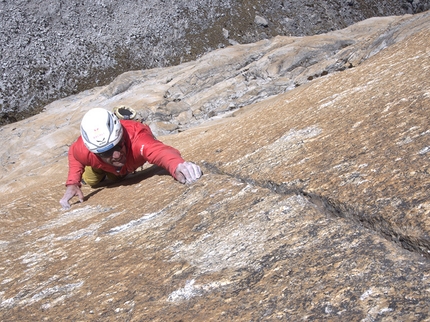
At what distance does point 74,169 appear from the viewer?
6.60m

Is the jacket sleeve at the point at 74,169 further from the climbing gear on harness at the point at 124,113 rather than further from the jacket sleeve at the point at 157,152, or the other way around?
the climbing gear on harness at the point at 124,113

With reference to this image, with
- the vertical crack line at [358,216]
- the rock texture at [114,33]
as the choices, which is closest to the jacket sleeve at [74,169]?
the vertical crack line at [358,216]

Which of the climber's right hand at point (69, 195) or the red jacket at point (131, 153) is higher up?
the red jacket at point (131, 153)

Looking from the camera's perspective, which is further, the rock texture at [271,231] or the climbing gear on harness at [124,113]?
the climbing gear on harness at [124,113]

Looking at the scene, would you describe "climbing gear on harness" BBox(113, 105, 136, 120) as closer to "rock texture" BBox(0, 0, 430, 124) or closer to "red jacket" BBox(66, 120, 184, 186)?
"red jacket" BBox(66, 120, 184, 186)

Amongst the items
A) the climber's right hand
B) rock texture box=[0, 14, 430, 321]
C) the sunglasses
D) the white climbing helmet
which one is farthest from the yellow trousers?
the white climbing helmet

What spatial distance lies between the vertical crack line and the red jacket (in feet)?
7.18

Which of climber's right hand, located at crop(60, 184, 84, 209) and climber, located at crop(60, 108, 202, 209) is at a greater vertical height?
climber, located at crop(60, 108, 202, 209)

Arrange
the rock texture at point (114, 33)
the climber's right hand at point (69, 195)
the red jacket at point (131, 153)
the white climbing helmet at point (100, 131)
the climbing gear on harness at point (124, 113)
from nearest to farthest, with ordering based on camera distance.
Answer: the white climbing helmet at point (100, 131)
the red jacket at point (131, 153)
the climber's right hand at point (69, 195)
the climbing gear on harness at point (124, 113)
the rock texture at point (114, 33)

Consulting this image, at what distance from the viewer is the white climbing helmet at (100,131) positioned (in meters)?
5.65

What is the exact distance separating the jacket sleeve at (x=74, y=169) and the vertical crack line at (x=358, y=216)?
358 centimetres

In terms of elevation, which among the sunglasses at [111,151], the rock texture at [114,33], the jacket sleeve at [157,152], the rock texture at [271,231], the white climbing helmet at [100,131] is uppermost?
the rock texture at [114,33]

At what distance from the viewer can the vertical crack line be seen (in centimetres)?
240

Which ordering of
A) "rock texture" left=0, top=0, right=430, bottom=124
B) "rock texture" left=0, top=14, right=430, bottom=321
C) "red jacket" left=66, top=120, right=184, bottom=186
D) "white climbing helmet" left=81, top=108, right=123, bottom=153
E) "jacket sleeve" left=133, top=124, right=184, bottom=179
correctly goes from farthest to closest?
"rock texture" left=0, top=0, right=430, bottom=124
"red jacket" left=66, top=120, right=184, bottom=186
"white climbing helmet" left=81, top=108, right=123, bottom=153
"jacket sleeve" left=133, top=124, right=184, bottom=179
"rock texture" left=0, top=14, right=430, bottom=321
